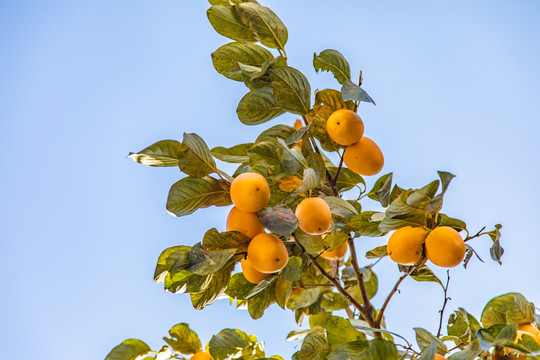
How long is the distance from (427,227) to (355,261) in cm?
18

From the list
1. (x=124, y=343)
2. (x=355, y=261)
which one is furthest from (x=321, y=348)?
(x=124, y=343)

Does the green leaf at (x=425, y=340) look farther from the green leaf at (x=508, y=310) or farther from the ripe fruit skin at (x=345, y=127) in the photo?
the ripe fruit skin at (x=345, y=127)

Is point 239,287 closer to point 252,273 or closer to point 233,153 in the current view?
point 252,273

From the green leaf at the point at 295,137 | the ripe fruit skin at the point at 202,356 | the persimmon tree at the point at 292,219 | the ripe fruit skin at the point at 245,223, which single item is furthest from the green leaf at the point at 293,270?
the ripe fruit skin at the point at 202,356

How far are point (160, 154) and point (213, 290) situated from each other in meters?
0.27

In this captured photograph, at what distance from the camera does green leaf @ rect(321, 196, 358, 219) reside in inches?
35.0

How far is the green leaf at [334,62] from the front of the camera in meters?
0.98

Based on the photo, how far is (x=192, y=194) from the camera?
815 millimetres

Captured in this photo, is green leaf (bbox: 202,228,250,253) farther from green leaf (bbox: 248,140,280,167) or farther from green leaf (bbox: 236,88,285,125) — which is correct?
green leaf (bbox: 236,88,285,125)

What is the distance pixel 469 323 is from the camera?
97 cm

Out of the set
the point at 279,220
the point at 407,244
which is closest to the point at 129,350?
the point at 279,220

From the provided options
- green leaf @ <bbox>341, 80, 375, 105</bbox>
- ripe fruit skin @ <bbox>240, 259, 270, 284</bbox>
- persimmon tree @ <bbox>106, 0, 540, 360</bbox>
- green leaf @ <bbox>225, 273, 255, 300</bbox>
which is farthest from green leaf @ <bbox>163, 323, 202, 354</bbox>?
green leaf @ <bbox>341, 80, 375, 105</bbox>

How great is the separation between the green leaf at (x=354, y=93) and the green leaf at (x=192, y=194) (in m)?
0.27

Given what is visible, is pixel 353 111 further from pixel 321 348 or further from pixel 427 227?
pixel 321 348
